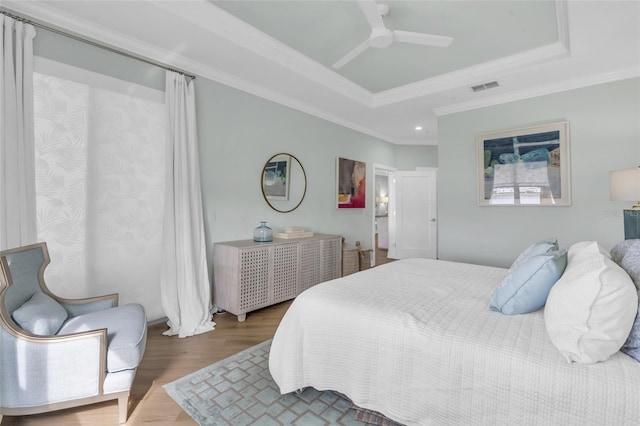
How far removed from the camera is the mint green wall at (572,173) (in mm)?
3139

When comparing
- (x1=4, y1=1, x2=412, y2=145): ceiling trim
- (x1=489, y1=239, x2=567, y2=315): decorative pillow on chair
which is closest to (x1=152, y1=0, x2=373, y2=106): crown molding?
(x1=4, y1=1, x2=412, y2=145): ceiling trim

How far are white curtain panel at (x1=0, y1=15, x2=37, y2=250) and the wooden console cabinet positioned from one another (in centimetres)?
150

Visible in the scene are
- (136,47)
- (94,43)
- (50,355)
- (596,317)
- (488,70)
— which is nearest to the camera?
(596,317)

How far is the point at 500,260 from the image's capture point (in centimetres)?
385

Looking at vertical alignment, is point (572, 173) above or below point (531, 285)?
above

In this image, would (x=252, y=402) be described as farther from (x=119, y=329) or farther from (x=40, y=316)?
(x=40, y=316)

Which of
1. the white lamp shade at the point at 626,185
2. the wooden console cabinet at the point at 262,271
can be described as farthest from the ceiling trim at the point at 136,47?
the white lamp shade at the point at 626,185

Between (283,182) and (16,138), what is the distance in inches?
Answer: 99.4

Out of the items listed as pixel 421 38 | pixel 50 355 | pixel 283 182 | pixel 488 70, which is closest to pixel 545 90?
pixel 488 70

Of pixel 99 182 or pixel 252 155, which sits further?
pixel 252 155

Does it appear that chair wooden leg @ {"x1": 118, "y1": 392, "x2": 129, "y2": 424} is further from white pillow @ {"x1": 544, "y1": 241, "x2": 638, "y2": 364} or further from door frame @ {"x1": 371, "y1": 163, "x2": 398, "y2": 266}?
door frame @ {"x1": 371, "y1": 163, "x2": 398, "y2": 266}

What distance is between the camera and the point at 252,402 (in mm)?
1769

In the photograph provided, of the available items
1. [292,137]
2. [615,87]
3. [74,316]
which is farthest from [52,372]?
[615,87]

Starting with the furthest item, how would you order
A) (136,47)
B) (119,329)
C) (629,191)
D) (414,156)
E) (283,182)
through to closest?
(414,156)
(283,182)
(136,47)
(629,191)
(119,329)
